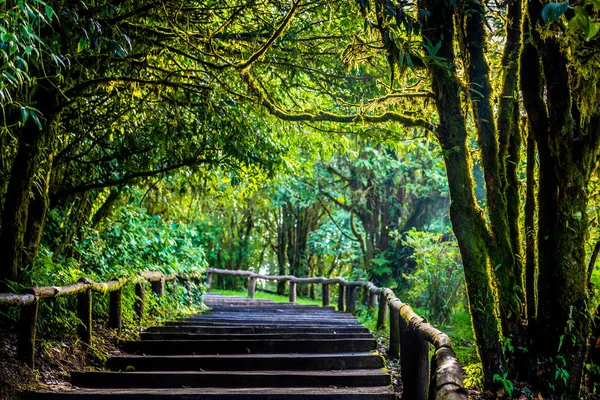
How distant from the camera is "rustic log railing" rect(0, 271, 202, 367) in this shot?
4953 millimetres

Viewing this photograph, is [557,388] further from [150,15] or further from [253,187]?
[253,187]

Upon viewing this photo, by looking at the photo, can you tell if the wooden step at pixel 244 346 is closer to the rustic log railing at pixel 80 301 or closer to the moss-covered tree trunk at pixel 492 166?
the rustic log railing at pixel 80 301

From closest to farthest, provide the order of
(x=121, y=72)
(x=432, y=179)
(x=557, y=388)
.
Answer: (x=557, y=388) < (x=121, y=72) < (x=432, y=179)

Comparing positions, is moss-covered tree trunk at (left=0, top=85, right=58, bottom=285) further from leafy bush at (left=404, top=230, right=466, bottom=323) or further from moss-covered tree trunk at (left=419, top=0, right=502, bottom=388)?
leafy bush at (left=404, top=230, right=466, bottom=323)

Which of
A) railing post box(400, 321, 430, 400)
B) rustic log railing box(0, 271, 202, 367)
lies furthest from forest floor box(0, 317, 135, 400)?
railing post box(400, 321, 430, 400)

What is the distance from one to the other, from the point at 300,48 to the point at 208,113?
4.92ft

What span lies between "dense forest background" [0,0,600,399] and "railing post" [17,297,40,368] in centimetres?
79

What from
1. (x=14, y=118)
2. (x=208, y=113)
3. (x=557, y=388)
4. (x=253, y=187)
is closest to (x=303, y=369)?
(x=557, y=388)

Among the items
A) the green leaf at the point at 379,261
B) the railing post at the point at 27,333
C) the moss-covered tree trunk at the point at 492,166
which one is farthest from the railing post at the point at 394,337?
the green leaf at the point at 379,261

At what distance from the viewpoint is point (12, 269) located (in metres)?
5.87

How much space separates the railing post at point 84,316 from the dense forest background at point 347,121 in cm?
40

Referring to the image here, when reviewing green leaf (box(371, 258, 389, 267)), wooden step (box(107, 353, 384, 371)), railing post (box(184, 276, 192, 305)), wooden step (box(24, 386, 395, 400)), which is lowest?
wooden step (box(24, 386, 395, 400))

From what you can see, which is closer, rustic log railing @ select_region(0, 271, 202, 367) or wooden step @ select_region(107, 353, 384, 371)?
rustic log railing @ select_region(0, 271, 202, 367)

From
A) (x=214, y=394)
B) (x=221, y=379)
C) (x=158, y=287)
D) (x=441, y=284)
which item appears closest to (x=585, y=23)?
(x=214, y=394)
